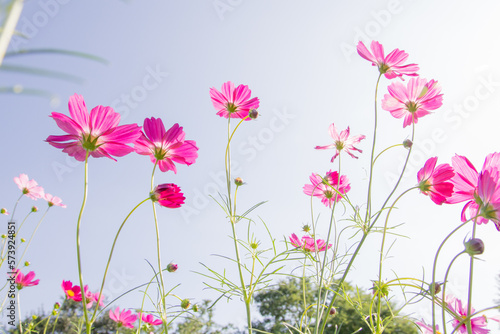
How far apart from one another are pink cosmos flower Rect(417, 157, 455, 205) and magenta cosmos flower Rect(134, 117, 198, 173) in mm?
532

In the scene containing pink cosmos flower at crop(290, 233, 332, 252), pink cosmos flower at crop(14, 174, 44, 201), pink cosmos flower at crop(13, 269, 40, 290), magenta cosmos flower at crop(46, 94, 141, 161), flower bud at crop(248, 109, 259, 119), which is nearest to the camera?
magenta cosmos flower at crop(46, 94, 141, 161)

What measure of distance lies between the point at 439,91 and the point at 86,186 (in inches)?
35.9

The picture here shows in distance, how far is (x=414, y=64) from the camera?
1018 millimetres

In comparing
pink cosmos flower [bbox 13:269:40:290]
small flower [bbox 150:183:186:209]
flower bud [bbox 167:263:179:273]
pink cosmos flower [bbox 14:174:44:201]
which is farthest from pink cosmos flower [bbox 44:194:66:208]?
small flower [bbox 150:183:186:209]

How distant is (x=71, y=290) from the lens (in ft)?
4.57

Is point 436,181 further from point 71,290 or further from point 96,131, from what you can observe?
point 71,290

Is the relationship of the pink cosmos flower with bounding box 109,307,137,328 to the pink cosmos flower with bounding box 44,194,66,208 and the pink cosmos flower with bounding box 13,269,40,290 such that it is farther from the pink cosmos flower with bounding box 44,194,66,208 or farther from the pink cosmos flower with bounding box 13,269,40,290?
the pink cosmos flower with bounding box 44,194,66,208

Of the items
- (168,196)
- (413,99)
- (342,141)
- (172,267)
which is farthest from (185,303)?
(413,99)

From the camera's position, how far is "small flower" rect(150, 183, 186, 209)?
721 millimetres

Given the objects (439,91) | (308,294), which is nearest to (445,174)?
(439,91)

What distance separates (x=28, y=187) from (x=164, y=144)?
1604 millimetres

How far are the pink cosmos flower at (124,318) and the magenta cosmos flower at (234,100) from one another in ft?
2.93

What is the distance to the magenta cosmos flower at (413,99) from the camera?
0.95m

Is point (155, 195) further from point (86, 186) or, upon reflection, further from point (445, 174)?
point (445, 174)
